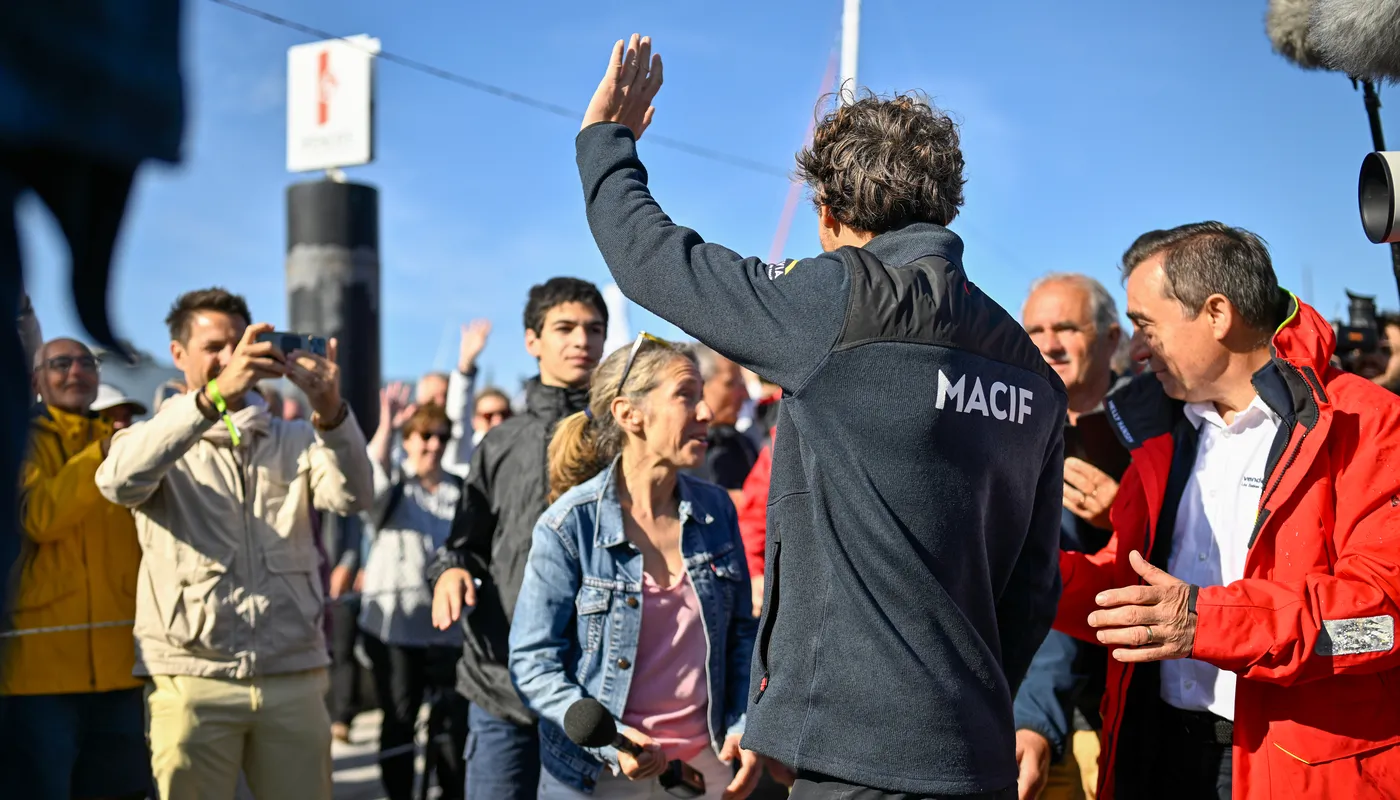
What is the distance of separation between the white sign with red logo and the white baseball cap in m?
1.97

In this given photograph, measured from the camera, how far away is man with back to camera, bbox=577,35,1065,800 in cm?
185

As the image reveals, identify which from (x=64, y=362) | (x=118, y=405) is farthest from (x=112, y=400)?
(x=64, y=362)

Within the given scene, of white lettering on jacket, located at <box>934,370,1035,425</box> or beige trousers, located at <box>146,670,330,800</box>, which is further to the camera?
beige trousers, located at <box>146,670,330,800</box>

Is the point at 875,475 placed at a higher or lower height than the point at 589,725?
higher

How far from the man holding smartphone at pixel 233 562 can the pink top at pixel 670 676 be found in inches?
54.2

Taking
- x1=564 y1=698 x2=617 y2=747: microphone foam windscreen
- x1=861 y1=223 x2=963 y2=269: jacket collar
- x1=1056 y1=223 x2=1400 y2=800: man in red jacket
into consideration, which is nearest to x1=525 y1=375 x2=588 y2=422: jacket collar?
x1=564 y1=698 x2=617 y2=747: microphone foam windscreen

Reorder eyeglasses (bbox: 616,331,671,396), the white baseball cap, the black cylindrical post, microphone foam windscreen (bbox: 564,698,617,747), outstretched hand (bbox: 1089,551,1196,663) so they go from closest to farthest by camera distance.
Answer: outstretched hand (bbox: 1089,551,1196,663)
microphone foam windscreen (bbox: 564,698,617,747)
eyeglasses (bbox: 616,331,671,396)
the white baseball cap
the black cylindrical post

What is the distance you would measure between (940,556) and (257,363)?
256 centimetres

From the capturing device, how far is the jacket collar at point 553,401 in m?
4.36

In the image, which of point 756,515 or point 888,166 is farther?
point 756,515

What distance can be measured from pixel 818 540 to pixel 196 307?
306 cm

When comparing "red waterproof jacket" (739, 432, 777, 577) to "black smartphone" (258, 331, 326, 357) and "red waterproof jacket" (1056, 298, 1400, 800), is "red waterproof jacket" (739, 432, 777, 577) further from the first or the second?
"red waterproof jacket" (1056, 298, 1400, 800)

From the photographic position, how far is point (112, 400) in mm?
4895

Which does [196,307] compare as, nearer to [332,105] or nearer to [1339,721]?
[332,105]
